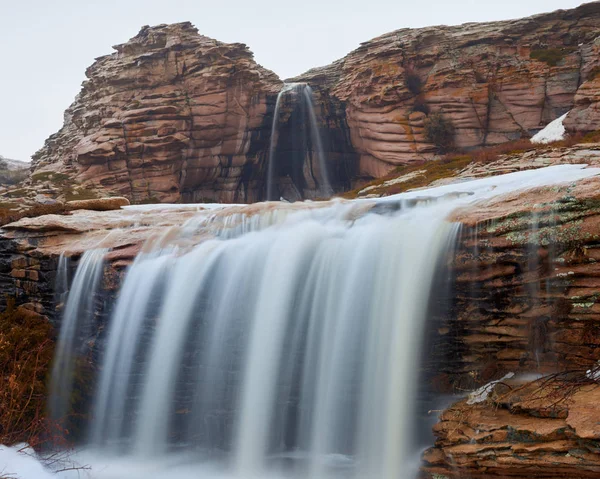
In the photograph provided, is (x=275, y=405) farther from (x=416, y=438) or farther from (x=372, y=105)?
(x=372, y=105)

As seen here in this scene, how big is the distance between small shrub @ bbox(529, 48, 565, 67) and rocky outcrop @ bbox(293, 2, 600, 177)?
51mm

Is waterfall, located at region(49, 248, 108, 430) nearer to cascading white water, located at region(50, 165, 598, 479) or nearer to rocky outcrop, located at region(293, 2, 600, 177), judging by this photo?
cascading white water, located at region(50, 165, 598, 479)

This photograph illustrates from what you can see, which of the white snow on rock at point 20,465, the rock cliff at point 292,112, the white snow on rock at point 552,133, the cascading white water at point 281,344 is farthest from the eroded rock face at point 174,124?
the white snow on rock at point 20,465

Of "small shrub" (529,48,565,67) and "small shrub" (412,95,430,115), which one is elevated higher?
"small shrub" (529,48,565,67)

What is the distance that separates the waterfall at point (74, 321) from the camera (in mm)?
11859

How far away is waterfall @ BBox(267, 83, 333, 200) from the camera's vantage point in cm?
3712

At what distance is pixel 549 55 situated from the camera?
3103 centimetres

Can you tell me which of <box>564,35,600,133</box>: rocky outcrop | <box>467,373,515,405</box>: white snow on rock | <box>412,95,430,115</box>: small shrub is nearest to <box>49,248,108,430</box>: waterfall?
<box>467,373,515,405</box>: white snow on rock

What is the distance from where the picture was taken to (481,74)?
32062 mm

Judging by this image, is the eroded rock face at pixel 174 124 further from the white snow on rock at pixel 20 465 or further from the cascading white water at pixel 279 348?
Result: the white snow on rock at pixel 20 465

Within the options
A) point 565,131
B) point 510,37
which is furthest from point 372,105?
point 565,131

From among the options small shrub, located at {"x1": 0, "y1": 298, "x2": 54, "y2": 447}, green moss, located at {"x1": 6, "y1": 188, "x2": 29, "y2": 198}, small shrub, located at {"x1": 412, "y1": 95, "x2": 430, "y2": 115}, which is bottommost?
small shrub, located at {"x1": 0, "y1": 298, "x2": 54, "y2": 447}

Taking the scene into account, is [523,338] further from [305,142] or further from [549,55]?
[305,142]

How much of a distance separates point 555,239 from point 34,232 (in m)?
12.5
